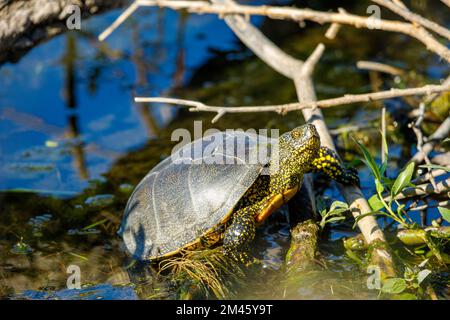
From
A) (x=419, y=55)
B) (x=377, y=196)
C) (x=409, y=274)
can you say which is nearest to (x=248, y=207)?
(x=377, y=196)

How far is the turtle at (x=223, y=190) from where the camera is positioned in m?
3.77

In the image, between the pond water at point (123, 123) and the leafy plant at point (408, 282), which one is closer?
the leafy plant at point (408, 282)

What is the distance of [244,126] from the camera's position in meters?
5.77

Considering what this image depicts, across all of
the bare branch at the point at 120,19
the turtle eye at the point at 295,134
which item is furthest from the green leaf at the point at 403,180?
the bare branch at the point at 120,19

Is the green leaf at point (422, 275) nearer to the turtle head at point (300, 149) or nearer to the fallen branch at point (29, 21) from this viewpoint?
the turtle head at point (300, 149)

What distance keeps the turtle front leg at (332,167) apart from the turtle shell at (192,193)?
35cm

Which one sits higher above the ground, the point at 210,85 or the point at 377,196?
the point at 210,85

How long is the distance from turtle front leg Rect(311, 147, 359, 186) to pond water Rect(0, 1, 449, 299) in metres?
0.40

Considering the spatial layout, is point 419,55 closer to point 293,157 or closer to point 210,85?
point 210,85

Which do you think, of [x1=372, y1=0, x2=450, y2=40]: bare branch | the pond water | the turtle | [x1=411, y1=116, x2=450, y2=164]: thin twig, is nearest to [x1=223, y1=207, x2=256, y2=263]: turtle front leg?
the turtle

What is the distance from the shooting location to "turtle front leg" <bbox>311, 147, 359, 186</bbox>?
3949 mm

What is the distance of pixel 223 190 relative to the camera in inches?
149

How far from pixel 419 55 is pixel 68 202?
4.63 m

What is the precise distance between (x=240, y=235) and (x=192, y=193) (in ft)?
1.50
